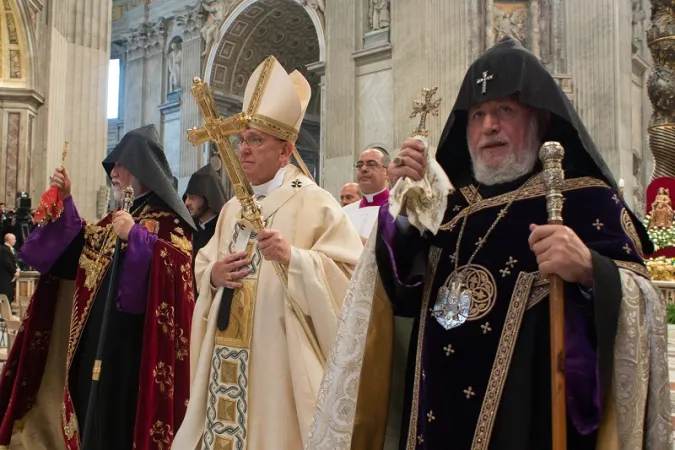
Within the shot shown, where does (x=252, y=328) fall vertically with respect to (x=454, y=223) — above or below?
below

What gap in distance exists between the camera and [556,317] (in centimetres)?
170

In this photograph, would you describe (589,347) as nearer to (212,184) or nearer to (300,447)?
(300,447)

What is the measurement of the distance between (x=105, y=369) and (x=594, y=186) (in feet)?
9.23

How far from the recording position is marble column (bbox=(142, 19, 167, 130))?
2205 centimetres

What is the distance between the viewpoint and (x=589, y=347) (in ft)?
5.83

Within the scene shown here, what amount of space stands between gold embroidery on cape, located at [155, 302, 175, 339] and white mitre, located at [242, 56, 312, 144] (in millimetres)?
1289

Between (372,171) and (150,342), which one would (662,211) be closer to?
(372,171)

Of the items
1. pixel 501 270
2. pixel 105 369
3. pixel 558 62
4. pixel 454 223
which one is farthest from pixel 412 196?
pixel 558 62

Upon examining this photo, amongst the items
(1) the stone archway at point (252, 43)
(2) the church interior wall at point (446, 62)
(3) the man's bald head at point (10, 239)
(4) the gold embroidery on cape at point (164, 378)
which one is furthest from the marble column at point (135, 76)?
(4) the gold embroidery on cape at point (164, 378)

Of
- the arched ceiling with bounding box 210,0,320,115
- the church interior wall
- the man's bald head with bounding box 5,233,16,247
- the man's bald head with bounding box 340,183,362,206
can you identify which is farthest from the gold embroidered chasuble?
the arched ceiling with bounding box 210,0,320,115

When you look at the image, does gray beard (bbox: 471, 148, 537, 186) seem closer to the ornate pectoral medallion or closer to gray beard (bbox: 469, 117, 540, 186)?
gray beard (bbox: 469, 117, 540, 186)

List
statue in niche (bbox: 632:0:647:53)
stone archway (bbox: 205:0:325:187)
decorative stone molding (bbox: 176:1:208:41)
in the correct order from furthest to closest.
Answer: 1. decorative stone molding (bbox: 176:1:208:41)
2. stone archway (bbox: 205:0:325:187)
3. statue in niche (bbox: 632:0:647:53)

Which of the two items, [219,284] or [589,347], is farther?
[219,284]

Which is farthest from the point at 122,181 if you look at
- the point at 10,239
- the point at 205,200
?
the point at 10,239
